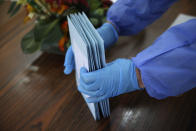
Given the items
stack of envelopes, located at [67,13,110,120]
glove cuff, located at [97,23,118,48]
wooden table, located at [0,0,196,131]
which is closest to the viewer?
stack of envelopes, located at [67,13,110,120]

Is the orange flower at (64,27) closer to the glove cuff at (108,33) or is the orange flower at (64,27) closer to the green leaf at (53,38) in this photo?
the green leaf at (53,38)

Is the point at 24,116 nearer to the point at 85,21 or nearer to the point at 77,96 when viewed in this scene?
the point at 77,96

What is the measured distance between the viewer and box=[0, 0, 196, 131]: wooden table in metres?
0.48

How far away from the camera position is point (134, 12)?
58 cm

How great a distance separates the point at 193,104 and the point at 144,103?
0.50 feet

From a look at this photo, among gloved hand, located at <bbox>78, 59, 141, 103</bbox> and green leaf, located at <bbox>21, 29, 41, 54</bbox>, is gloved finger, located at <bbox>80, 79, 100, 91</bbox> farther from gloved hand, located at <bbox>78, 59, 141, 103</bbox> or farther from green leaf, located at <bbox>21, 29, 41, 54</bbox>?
green leaf, located at <bbox>21, 29, 41, 54</bbox>

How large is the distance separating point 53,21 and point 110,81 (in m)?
0.39

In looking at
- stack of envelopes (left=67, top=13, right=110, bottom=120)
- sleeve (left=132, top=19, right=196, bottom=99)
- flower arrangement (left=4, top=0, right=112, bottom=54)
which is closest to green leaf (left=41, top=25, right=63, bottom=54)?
flower arrangement (left=4, top=0, right=112, bottom=54)

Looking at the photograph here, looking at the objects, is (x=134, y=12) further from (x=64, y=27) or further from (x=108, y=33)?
(x=64, y=27)

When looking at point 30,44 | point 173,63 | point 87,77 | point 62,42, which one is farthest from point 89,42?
point 30,44

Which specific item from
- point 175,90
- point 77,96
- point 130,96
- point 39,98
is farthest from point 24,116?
point 175,90

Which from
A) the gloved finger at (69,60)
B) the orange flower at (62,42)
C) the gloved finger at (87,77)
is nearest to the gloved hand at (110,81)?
the gloved finger at (87,77)

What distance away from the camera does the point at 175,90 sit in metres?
0.40

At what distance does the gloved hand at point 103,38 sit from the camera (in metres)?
0.56
